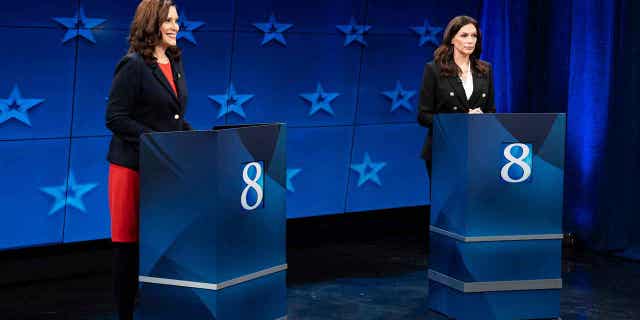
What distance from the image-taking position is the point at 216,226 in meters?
3.34

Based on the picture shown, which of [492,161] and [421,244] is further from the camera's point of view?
[421,244]

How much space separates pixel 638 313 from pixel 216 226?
255 cm

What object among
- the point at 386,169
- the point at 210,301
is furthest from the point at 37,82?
the point at 386,169

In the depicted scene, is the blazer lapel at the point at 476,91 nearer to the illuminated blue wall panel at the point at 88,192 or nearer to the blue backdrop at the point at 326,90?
the blue backdrop at the point at 326,90

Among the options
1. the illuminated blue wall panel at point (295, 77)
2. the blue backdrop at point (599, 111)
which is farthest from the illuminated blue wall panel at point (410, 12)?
the blue backdrop at point (599, 111)

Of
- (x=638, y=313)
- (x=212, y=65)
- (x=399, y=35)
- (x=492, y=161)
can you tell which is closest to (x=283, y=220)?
(x=492, y=161)

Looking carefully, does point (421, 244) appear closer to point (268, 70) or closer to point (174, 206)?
point (268, 70)

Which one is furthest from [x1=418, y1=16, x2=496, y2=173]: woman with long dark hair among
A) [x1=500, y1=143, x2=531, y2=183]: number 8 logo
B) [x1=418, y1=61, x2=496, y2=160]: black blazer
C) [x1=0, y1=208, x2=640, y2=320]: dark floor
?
[x1=0, y1=208, x2=640, y2=320]: dark floor

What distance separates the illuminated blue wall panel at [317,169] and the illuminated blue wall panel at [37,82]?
1.67m

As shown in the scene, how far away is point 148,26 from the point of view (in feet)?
12.0

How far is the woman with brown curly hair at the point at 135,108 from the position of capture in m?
3.64

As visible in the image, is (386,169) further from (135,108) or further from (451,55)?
(135,108)

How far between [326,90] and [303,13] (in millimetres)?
575

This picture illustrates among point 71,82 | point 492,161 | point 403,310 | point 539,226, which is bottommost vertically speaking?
point 403,310
